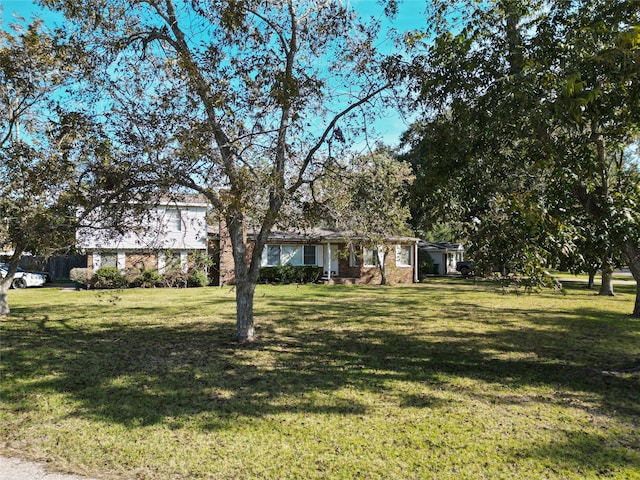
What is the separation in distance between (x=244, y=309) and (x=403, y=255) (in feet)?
69.4

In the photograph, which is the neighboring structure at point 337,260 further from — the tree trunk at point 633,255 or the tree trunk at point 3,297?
the tree trunk at point 633,255

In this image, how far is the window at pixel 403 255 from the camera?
29.1m

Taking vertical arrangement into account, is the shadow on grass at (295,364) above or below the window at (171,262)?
below

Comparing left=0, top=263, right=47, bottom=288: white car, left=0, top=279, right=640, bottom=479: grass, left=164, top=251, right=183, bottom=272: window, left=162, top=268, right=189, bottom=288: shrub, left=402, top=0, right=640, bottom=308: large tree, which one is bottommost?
left=0, top=279, right=640, bottom=479: grass

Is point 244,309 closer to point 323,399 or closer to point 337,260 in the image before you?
point 323,399

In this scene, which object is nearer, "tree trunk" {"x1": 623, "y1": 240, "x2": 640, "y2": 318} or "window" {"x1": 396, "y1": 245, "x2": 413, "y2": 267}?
"tree trunk" {"x1": 623, "y1": 240, "x2": 640, "y2": 318}

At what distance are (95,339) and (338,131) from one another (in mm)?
6877

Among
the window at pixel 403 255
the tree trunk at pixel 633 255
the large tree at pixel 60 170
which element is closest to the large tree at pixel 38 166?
the large tree at pixel 60 170

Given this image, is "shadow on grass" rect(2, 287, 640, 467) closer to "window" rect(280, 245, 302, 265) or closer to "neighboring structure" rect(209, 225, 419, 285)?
"neighboring structure" rect(209, 225, 419, 285)

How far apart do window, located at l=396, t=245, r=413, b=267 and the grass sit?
16736 millimetres

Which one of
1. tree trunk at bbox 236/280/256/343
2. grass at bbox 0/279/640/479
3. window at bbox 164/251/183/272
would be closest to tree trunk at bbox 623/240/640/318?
grass at bbox 0/279/640/479

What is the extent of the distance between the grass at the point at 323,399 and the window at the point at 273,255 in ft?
50.3

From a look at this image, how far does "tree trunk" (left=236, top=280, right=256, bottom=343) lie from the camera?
9.22 m

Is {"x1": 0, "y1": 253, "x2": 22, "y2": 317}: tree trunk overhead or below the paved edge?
overhead
